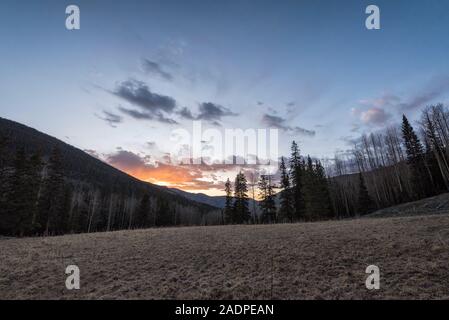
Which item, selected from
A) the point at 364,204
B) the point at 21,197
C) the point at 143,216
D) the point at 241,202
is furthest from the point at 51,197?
the point at 364,204

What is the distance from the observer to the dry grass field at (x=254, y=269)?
8391mm

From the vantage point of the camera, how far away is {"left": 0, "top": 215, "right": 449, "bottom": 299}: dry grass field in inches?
330

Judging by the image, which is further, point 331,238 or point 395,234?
point 331,238

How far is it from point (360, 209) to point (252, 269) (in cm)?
5036

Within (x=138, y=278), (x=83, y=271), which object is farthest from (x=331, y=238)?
(x=83, y=271)

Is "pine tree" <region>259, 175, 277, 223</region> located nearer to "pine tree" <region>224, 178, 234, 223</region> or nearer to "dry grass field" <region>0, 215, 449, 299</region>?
"pine tree" <region>224, 178, 234, 223</region>

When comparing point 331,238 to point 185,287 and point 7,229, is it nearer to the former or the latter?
point 185,287

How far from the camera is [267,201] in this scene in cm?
5700

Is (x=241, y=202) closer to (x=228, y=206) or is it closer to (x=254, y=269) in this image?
(x=228, y=206)

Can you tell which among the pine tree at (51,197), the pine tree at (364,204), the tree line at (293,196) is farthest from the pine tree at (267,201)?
the pine tree at (51,197)

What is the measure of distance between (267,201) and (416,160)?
31472mm

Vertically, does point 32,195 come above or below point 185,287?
above

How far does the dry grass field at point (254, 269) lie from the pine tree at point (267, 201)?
40.4m

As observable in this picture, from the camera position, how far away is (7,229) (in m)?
32.7
